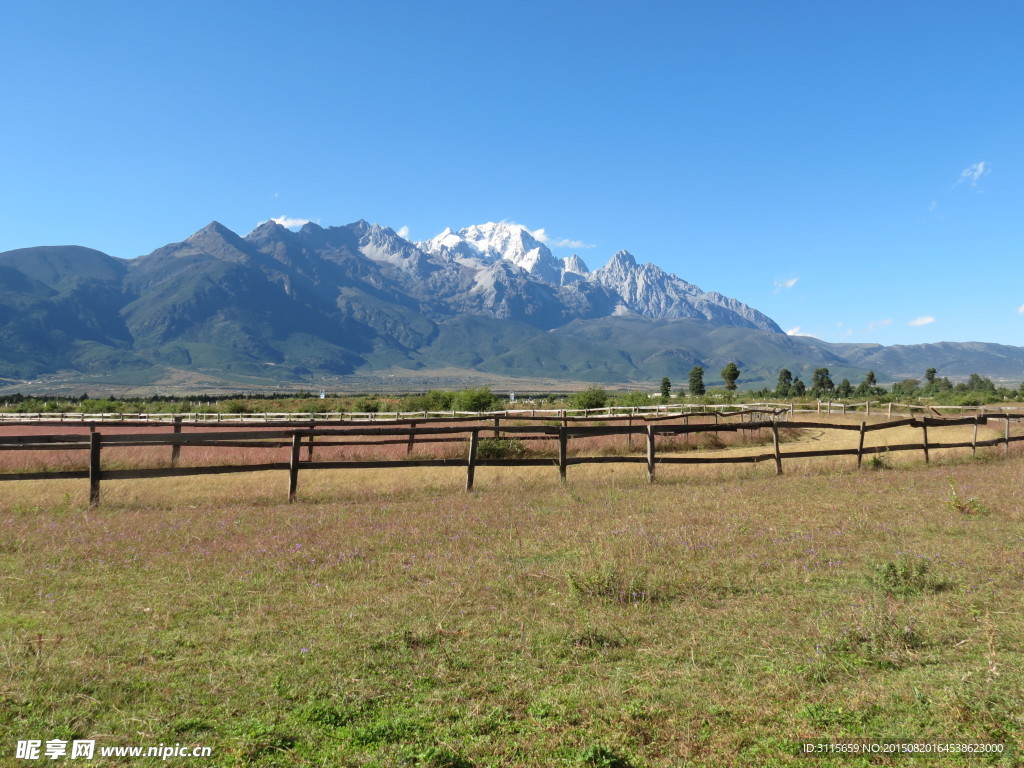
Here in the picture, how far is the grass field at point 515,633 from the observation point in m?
4.55

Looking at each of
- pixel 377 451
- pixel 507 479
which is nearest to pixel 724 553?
pixel 507 479

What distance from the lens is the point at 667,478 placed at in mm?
17734

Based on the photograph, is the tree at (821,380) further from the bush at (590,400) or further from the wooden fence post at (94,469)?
the wooden fence post at (94,469)

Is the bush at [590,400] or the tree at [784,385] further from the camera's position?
the tree at [784,385]

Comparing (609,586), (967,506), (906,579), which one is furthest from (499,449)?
(906,579)

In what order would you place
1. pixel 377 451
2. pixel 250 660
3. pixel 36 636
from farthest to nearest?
pixel 377 451 < pixel 36 636 < pixel 250 660

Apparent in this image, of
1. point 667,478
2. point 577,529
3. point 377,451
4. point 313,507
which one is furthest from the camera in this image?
point 377,451

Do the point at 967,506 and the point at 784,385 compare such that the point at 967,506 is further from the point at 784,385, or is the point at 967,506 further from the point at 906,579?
the point at 784,385

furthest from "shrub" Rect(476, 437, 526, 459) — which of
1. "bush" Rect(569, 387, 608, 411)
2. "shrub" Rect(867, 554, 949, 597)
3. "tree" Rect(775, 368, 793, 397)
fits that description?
"tree" Rect(775, 368, 793, 397)

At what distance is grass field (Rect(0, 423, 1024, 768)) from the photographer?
14.9 ft

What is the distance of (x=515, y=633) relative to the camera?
6.50m

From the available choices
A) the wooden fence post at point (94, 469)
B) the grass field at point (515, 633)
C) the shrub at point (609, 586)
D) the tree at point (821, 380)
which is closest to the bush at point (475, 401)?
the wooden fence post at point (94, 469)

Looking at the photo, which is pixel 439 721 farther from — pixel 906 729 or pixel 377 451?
pixel 377 451

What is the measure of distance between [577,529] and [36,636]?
25.3 ft
